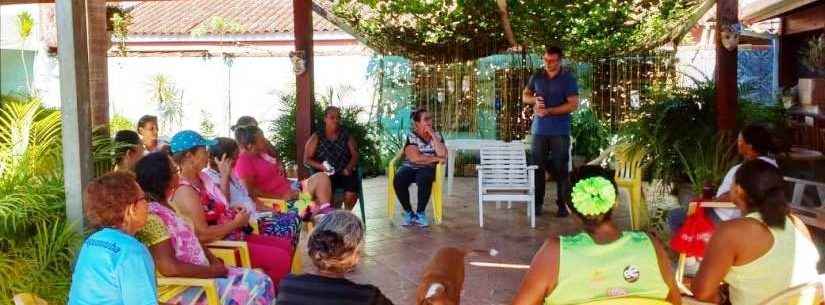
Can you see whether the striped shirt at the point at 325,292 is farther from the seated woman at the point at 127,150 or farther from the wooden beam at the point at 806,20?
the wooden beam at the point at 806,20

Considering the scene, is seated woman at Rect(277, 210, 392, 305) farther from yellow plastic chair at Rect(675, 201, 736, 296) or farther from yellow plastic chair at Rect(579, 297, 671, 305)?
yellow plastic chair at Rect(675, 201, 736, 296)

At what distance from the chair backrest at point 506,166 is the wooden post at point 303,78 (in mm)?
1685

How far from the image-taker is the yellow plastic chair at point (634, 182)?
6.71 m

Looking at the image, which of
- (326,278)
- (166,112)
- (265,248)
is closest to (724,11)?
(265,248)

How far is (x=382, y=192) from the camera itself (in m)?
9.23

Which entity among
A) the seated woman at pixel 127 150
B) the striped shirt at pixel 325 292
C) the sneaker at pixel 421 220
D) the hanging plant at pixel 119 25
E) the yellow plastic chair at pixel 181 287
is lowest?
the sneaker at pixel 421 220

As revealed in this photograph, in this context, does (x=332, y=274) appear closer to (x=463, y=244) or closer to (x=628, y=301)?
(x=628, y=301)

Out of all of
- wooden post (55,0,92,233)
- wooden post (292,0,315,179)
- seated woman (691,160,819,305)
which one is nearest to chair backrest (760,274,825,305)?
seated woman (691,160,819,305)

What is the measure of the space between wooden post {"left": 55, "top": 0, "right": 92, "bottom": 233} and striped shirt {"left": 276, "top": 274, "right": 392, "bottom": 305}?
1.48 metres

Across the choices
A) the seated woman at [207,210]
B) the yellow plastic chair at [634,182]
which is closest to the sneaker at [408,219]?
the yellow plastic chair at [634,182]

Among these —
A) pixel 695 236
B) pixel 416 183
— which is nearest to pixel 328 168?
pixel 416 183

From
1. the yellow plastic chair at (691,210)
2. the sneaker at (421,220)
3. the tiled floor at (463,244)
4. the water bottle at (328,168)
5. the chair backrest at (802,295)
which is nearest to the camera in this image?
the chair backrest at (802,295)

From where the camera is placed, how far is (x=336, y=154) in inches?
272

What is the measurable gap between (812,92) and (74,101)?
23.3ft
